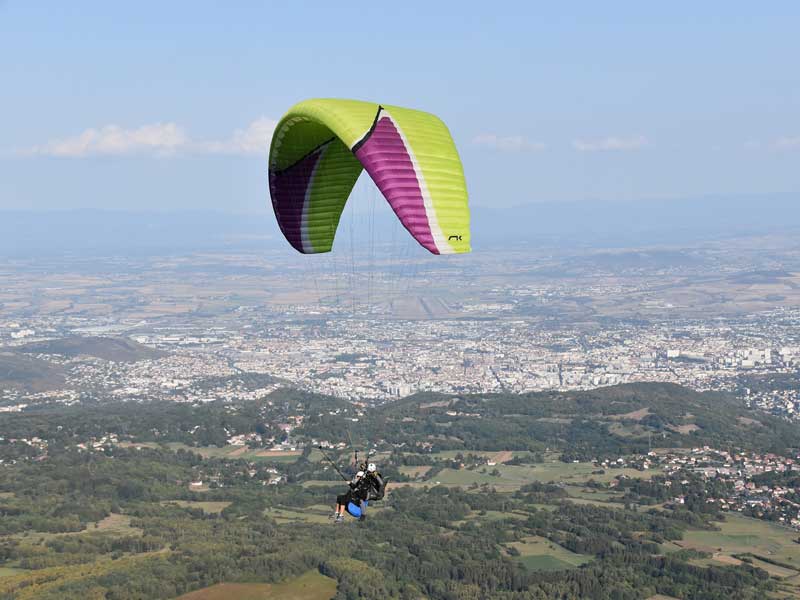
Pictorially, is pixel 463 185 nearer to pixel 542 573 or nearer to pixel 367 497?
pixel 367 497

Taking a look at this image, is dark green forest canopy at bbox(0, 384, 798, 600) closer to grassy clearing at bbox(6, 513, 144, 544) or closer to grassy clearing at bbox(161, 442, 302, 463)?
grassy clearing at bbox(6, 513, 144, 544)

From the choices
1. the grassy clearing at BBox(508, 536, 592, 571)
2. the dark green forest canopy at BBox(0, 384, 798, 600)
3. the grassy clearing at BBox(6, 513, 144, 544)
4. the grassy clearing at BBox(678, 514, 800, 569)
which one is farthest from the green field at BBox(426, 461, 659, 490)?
the grassy clearing at BBox(6, 513, 144, 544)

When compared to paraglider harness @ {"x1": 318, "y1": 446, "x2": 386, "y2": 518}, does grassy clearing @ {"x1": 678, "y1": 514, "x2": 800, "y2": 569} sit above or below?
below

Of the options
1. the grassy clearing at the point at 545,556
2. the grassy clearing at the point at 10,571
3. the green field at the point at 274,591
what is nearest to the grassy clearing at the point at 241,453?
the grassy clearing at the point at 545,556

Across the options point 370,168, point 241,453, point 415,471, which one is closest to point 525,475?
point 415,471

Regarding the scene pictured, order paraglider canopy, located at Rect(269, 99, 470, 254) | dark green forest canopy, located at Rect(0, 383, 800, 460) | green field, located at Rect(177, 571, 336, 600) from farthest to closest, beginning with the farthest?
dark green forest canopy, located at Rect(0, 383, 800, 460), green field, located at Rect(177, 571, 336, 600), paraglider canopy, located at Rect(269, 99, 470, 254)

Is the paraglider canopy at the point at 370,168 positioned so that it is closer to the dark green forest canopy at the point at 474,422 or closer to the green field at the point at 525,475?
the green field at the point at 525,475

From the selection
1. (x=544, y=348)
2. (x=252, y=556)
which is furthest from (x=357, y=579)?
(x=544, y=348)
